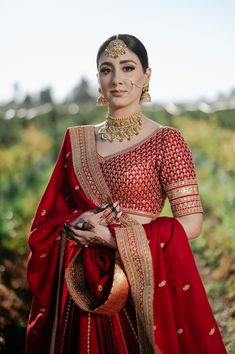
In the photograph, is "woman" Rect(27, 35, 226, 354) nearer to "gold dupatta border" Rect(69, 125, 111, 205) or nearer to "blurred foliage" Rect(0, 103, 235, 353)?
"gold dupatta border" Rect(69, 125, 111, 205)

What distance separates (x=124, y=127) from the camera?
212 cm

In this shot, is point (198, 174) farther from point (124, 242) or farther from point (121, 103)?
point (124, 242)

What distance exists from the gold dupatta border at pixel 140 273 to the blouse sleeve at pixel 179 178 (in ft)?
0.53

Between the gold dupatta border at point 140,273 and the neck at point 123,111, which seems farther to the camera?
the neck at point 123,111

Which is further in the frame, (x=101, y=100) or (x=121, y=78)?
(x=101, y=100)

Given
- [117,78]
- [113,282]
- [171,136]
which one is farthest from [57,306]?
[117,78]

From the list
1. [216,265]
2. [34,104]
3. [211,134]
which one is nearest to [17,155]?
[34,104]

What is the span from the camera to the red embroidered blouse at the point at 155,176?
200 cm

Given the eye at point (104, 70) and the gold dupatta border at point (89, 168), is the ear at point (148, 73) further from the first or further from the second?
the gold dupatta border at point (89, 168)

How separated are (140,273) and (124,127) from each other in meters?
0.50

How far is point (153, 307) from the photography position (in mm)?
1953

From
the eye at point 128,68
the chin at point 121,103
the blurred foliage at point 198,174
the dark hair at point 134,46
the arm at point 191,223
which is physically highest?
the dark hair at point 134,46

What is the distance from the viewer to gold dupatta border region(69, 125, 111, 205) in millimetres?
2086

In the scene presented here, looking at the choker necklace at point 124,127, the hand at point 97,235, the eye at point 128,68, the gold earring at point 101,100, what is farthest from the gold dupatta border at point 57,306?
the eye at point 128,68
